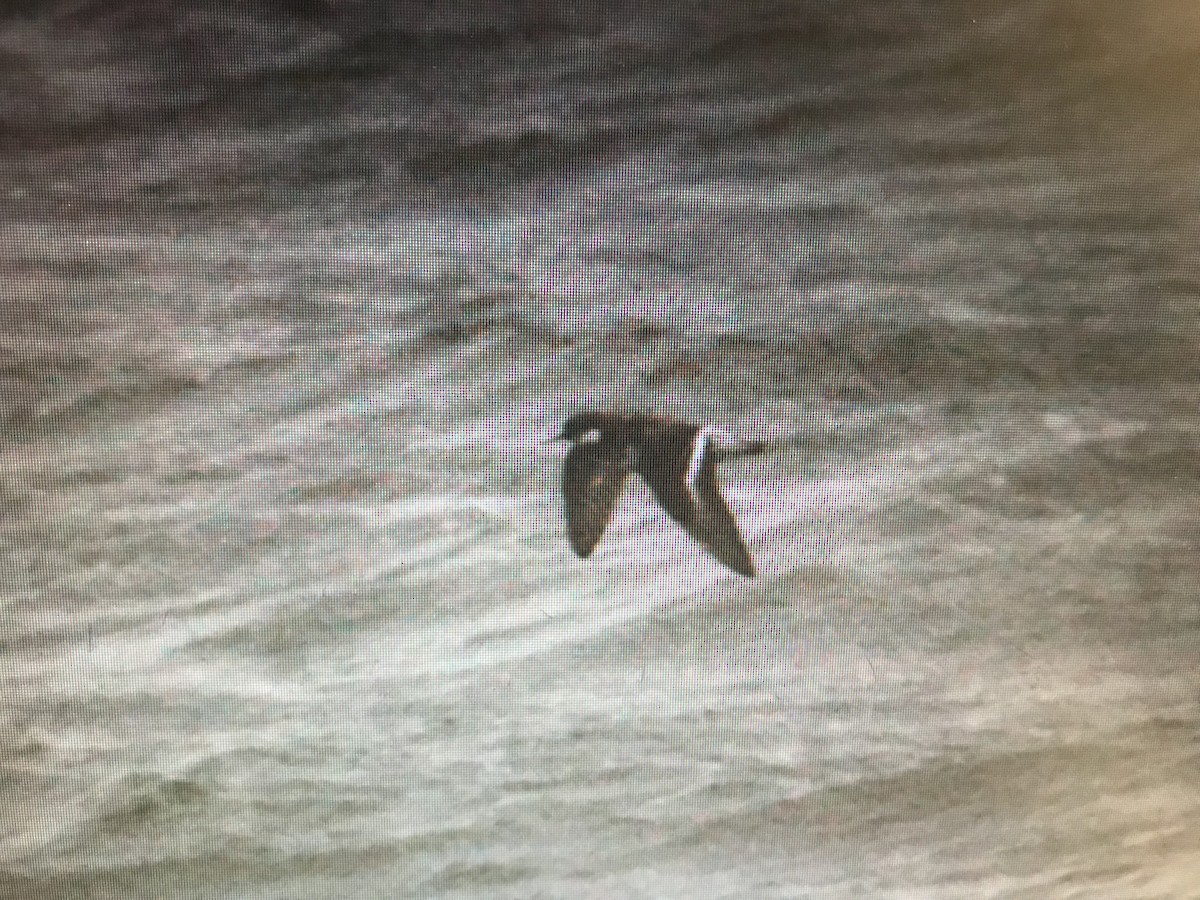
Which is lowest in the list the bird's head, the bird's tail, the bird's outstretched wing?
the bird's outstretched wing

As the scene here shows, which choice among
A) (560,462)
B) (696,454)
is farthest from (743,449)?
(560,462)

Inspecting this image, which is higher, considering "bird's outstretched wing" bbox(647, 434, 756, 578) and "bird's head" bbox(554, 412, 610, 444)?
"bird's head" bbox(554, 412, 610, 444)

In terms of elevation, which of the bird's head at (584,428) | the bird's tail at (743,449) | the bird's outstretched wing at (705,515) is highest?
the bird's head at (584,428)

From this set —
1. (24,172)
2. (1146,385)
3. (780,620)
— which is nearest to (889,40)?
(1146,385)

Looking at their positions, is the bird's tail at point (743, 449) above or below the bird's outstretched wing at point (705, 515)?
above

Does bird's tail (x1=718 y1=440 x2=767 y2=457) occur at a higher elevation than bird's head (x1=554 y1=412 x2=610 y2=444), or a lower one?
lower

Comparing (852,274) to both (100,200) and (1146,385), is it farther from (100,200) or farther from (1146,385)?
(100,200)
